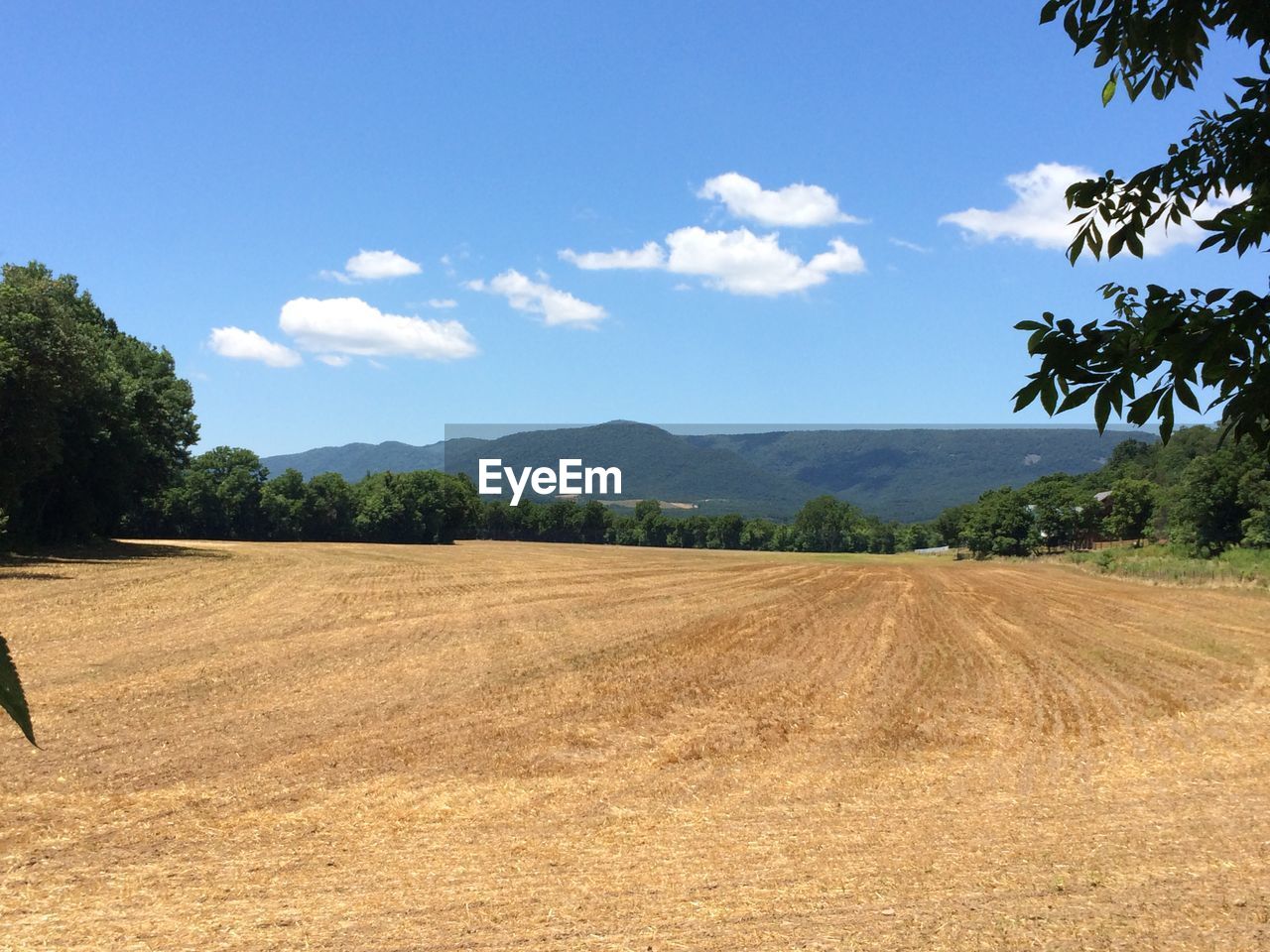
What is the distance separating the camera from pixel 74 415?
39781 millimetres

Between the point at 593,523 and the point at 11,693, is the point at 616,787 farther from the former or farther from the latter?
the point at 593,523

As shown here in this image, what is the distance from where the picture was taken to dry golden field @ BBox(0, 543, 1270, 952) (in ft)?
22.3

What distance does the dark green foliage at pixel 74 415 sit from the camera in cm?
3209

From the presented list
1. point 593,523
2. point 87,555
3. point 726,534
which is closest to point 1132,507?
point 726,534

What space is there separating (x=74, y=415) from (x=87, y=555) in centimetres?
652

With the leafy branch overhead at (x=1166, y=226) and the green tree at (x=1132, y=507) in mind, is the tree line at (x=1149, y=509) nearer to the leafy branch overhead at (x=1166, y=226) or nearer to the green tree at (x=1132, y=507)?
the green tree at (x=1132, y=507)

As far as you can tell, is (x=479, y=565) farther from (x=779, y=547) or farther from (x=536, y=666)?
(x=779, y=547)

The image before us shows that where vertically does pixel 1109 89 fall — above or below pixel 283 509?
above

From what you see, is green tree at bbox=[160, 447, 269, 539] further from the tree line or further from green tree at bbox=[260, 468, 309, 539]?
the tree line

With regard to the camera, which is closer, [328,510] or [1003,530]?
[328,510]

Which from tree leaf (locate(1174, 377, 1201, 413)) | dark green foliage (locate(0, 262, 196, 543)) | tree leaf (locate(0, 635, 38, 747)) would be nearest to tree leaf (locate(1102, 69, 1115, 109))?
tree leaf (locate(1174, 377, 1201, 413))

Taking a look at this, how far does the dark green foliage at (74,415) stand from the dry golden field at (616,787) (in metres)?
11.0

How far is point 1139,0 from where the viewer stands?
332 centimetres

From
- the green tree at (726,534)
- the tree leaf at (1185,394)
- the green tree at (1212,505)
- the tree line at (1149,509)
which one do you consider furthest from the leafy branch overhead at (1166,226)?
the green tree at (726,534)
